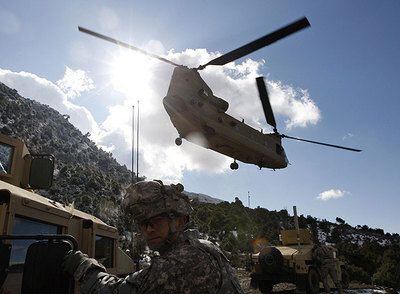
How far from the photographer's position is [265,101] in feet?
53.2

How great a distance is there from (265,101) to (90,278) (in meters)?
14.6

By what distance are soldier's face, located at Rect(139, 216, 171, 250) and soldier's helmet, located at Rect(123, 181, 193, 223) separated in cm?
5

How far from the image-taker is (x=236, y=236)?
137 feet

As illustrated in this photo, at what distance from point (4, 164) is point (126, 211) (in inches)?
130

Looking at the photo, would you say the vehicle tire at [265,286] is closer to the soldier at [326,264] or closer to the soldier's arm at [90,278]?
the soldier at [326,264]

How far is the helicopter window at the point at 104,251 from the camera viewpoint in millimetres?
5680

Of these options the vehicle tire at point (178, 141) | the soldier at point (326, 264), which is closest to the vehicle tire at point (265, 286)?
the soldier at point (326, 264)

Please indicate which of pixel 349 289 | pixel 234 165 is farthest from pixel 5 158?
pixel 349 289

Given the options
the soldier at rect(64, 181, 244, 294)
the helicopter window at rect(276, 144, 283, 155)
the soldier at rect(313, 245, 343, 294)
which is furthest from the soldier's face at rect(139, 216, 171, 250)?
the helicopter window at rect(276, 144, 283, 155)

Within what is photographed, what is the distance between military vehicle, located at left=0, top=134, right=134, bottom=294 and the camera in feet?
12.0

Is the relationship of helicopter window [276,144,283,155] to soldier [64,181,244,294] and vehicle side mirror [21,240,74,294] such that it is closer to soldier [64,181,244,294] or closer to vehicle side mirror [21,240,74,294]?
soldier [64,181,244,294]

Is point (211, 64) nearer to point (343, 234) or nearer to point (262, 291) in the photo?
point (262, 291)

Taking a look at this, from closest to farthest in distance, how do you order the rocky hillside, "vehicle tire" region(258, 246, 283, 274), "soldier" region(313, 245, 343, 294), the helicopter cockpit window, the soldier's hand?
the soldier's hand
the helicopter cockpit window
"vehicle tire" region(258, 246, 283, 274)
"soldier" region(313, 245, 343, 294)
the rocky hillside

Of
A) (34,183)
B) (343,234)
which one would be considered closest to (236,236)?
(343,234)
